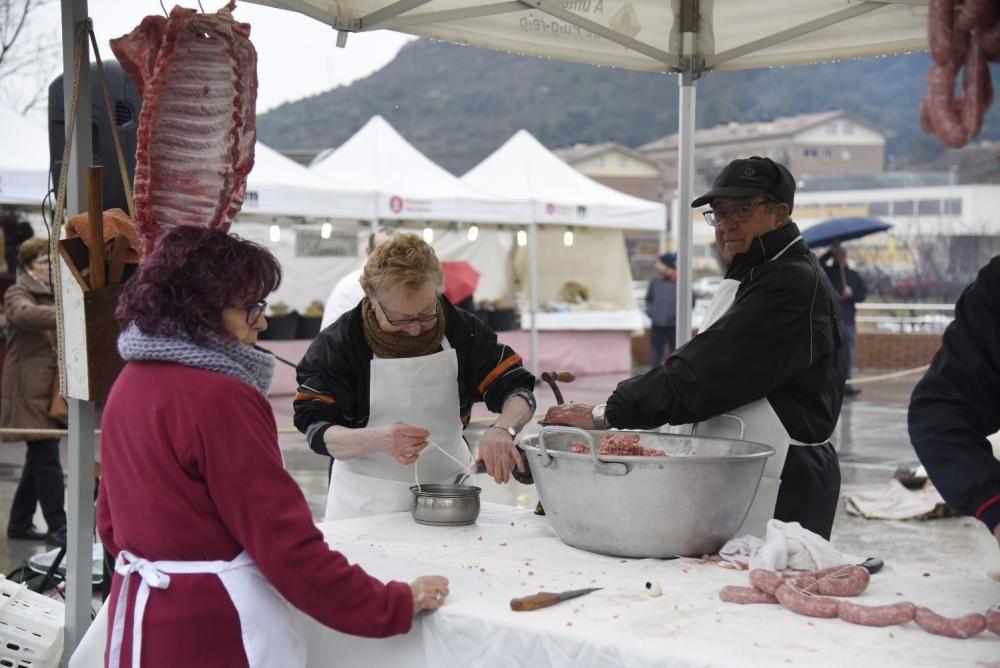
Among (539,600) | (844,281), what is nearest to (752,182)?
(539,600)

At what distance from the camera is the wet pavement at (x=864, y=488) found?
6013 millimetres

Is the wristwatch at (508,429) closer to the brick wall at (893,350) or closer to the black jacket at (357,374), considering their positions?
the black jacket at (357,374)

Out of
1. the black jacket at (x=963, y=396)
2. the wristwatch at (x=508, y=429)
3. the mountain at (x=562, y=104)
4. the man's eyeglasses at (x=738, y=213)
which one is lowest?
the wristwatch at (x=508, y=429)

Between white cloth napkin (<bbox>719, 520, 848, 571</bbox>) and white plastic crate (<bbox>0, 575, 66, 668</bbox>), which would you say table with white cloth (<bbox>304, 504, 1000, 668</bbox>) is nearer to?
white cloth napkin (<bbox>719, 520, 848, 571</bbox>)

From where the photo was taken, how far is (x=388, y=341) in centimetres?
323

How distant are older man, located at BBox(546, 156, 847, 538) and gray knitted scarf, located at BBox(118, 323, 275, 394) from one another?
4.04 ft

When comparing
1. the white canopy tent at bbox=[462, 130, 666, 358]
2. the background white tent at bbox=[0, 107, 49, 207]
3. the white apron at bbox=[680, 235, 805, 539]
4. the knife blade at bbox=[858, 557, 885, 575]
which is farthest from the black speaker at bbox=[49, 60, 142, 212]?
the white canopy tent at bbox=[462, 130, 666, 358]

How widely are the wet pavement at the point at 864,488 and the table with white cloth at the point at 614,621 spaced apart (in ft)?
1.56

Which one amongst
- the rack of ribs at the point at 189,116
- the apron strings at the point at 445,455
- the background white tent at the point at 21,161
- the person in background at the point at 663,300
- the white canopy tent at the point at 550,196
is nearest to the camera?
the rack of ribs at the point at 189,116

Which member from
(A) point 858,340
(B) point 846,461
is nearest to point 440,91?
(A) point 858,340

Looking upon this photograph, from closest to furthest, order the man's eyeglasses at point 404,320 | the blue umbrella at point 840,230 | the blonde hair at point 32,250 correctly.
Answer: the man's eyeglasses at point 404,320 < the blonde hair at point 32,250 < the blue umbrella at point 840,230

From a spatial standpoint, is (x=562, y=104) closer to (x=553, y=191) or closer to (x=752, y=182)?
(x=553, y=191)

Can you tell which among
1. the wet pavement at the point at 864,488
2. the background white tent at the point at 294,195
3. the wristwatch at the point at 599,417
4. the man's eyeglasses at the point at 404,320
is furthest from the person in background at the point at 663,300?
the wristwatch at the point at 599,417

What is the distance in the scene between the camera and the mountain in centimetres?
6694
